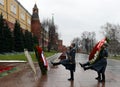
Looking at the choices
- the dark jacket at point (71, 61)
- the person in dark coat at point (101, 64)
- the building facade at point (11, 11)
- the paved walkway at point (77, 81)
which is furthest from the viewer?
the building facade at point (11, 11)

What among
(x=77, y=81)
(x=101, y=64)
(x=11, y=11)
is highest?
(x=11, y=11)

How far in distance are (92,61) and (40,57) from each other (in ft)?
10.4

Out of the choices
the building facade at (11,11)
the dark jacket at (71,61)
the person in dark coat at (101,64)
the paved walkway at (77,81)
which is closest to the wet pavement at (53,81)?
the paved walkway at (77,81)

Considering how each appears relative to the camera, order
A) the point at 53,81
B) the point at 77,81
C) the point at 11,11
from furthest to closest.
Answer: the point at 11,11
the point at 77,81
the point at 53,81

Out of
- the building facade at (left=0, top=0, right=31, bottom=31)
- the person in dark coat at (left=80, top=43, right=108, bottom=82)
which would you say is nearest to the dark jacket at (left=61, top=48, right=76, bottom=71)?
the person in dark coat at (left=80, top=43, right=108, bottom=82)

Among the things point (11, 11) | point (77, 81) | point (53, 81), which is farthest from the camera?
point (11, 11)

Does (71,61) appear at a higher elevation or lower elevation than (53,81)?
higher

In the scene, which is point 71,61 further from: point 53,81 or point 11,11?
point 11,11

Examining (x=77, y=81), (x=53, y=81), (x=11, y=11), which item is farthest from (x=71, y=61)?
(x=11, y=11)

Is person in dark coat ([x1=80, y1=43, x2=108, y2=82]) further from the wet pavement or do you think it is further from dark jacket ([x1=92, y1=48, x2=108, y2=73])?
the wet pavement

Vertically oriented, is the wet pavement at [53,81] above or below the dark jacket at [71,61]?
below

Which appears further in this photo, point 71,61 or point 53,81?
point 71,61

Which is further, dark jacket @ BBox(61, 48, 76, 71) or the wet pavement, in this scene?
dark jacket @ BBox(61, 48, 76, 71)

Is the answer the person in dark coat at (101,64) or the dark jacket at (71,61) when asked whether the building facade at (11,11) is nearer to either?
the dark jacket at (71,61)
